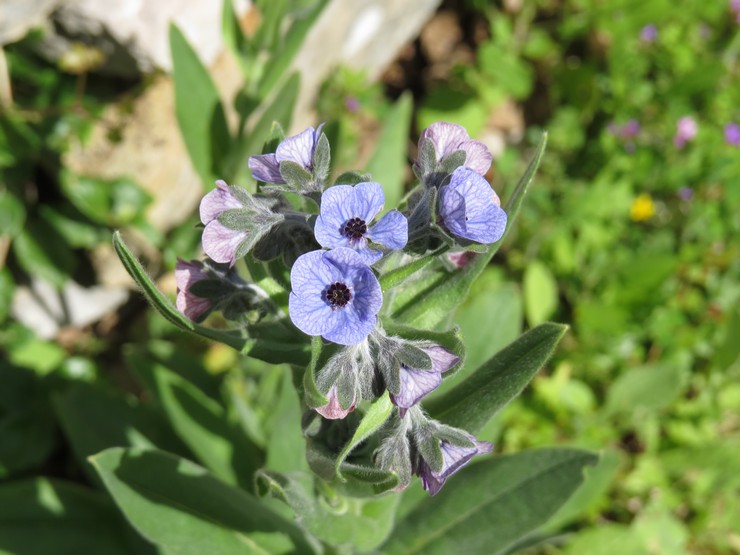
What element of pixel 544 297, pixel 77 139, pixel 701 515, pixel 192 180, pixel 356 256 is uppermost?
pixel 356 256

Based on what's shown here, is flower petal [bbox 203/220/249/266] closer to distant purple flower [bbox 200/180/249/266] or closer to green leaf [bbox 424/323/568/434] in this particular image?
distant purple flower [bbox 200/180/249/266]

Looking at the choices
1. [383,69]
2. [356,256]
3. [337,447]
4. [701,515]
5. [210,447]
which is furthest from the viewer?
[383,69]

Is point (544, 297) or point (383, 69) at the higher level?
point (383, 69)

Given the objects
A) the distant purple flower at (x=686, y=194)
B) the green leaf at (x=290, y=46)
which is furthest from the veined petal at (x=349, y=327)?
the distant purple flower at (x=686, y=194)

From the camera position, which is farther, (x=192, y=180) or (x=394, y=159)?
(x=192, y=180)

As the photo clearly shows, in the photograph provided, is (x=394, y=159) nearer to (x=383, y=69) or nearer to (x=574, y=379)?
(x=574, y=379)

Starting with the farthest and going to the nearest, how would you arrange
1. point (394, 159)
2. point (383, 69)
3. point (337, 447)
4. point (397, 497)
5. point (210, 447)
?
point (383, 69)
point (394, 159)
point (210, 447)
point (397, 497)
point (337, 447)

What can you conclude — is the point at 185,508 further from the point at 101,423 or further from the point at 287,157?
the point at 287,157

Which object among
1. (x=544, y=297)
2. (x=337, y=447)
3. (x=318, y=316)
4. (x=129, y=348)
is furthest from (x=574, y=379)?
(x=318, y=316)
